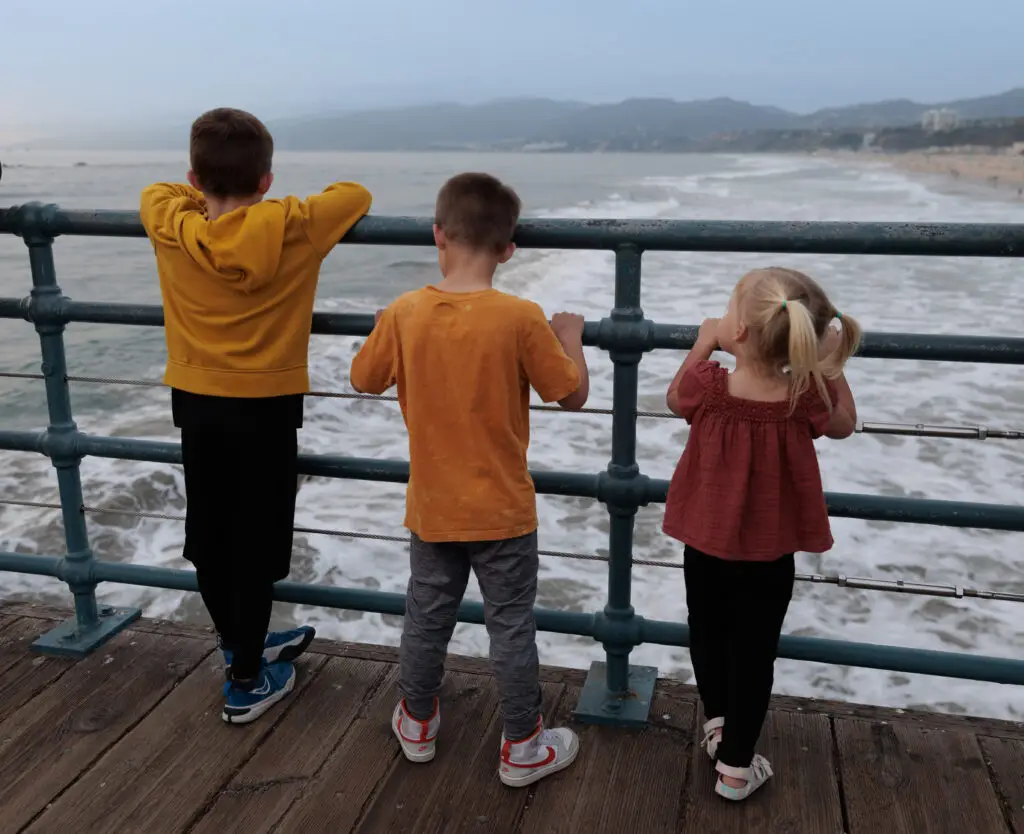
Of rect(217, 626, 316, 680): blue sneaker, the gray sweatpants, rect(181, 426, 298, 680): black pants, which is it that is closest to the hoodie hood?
rect(181, 426, 298, 680): black pants

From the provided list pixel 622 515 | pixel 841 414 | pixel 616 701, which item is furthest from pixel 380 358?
pixel 616 701

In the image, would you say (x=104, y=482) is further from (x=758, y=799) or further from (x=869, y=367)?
(x=869, y=367)

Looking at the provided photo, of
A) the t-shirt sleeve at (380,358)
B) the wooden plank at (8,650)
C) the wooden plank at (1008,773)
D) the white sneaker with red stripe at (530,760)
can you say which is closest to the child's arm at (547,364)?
the t-shirt sleeve at (380,358)

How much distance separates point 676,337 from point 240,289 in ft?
3.12

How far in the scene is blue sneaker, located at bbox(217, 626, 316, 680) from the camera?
2670mm

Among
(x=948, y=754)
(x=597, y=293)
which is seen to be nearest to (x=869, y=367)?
(x=597, y=293)

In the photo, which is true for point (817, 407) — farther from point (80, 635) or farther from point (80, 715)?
point (80, 635)

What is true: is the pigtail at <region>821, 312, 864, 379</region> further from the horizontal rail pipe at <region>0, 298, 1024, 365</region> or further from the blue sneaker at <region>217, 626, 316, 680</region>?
the blue sneaker at <region>217, 626, 316, 680</region>

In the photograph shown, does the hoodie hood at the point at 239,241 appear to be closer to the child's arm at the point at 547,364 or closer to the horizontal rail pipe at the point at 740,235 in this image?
the horizontal rail pipe at the point at 740,235

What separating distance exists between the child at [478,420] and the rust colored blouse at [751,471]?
0.25m

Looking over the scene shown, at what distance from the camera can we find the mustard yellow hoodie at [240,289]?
2.21m

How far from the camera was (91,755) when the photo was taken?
7.87 ft

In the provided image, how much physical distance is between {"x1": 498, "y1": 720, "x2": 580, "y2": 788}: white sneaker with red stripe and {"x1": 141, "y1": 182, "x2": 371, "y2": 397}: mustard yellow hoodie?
3.09 feet

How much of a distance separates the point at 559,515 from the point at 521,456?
12.8 ft
